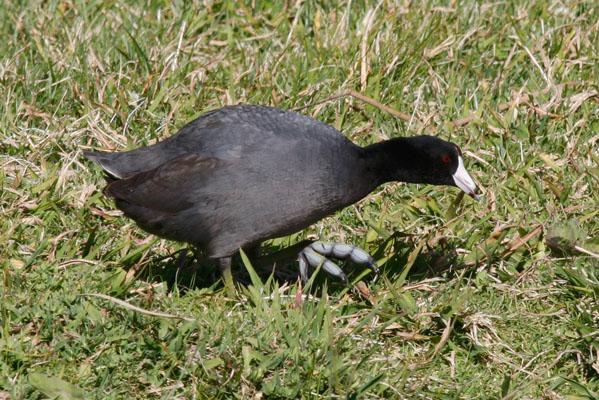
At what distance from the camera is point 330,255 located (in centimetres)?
398

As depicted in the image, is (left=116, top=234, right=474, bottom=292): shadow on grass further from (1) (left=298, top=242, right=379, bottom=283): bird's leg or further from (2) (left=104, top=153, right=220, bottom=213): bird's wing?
(2) (left=104, top=153, right=220, bottom=213): bird's wing

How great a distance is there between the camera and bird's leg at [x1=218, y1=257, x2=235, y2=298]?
382cm

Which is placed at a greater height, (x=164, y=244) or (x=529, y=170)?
(x=529, y=170)

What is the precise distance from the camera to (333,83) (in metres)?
5.21

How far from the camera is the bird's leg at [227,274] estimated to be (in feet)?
12.5

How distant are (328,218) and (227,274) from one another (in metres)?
0.83

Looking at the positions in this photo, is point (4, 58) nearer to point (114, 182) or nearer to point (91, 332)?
point (114, 182)

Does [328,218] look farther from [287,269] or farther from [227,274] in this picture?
[227,274]

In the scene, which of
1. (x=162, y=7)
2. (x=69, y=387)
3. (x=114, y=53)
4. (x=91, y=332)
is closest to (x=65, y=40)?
(x=114, y=53)

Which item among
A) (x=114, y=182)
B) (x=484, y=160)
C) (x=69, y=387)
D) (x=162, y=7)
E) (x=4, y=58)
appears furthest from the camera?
(x=162, y=7)

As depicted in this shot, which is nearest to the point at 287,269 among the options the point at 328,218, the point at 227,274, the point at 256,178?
the point at 328,218

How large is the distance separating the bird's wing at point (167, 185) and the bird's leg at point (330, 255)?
0.58m

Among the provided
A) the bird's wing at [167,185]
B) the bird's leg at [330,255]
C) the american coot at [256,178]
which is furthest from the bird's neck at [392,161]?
the bird's wing at [167,185]

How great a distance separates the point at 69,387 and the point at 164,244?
1354 mm
